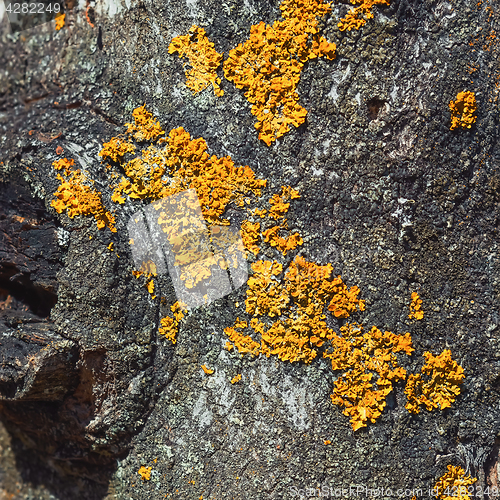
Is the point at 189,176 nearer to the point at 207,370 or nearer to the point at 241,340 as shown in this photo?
the point at 241,340

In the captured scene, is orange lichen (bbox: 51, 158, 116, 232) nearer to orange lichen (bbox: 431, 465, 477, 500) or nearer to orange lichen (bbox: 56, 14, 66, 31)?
orange lichen (bbox: 56, 14, 66, 31)

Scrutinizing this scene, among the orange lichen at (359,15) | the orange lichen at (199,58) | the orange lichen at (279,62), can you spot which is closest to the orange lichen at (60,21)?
the orange lichen at (199,58)

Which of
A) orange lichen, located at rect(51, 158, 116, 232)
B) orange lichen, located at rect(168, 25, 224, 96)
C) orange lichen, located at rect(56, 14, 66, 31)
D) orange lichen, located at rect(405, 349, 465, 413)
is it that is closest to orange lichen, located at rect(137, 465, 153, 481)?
orange lichen, located at rect(51, 158, 116, 232)

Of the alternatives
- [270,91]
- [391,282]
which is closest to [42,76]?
[270,91]

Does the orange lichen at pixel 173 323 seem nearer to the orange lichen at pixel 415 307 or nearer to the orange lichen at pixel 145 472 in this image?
the orange lichen at pixel 145 472

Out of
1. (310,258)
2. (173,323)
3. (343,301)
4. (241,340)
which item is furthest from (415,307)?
(173,323)

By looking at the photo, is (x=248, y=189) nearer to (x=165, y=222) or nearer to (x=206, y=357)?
(x=165, y=222)
